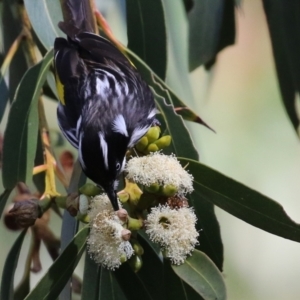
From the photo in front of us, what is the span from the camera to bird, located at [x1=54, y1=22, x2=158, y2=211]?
988 millimetres

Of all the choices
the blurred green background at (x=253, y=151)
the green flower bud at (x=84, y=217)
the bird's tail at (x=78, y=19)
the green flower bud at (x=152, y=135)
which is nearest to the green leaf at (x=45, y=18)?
the bird's tail at (x=78, y=19)

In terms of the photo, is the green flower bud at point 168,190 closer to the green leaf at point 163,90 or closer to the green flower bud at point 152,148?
the green flower bud at point 152,148

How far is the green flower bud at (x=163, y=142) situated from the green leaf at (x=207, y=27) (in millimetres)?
436

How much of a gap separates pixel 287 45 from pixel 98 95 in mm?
441

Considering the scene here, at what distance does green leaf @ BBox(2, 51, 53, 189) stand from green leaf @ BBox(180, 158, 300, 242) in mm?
Result: 300

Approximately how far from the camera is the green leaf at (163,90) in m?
1.02

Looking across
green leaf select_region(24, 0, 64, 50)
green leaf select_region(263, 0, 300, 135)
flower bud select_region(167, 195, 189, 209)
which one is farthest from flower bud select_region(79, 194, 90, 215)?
green leaf select_region(263, 0, 300, 135)

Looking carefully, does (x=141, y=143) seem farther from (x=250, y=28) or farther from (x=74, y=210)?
(x=250, y=28)

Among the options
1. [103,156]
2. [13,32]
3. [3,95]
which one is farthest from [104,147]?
[13,32]

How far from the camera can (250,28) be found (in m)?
2.12

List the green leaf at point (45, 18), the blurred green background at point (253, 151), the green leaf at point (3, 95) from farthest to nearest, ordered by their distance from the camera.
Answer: the blurred green background at point (253, 151)
the green leaf at point (3, 95)
the green leaf at point (45, 18)

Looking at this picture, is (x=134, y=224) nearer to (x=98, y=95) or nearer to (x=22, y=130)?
(x=22, y=130)

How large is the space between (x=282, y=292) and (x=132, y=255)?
1810 millimetres

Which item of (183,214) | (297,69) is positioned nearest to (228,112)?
(297,69)
